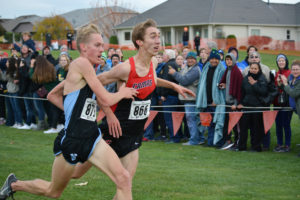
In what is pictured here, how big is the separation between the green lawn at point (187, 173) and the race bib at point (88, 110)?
6.81 feet

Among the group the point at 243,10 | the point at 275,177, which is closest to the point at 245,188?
the point at 275,177

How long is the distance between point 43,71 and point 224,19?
4046 centimetres

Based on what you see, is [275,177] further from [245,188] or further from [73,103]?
[73,103]

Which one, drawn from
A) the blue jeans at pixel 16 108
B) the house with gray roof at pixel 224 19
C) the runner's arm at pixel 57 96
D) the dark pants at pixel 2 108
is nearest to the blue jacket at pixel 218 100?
the runner's arm at pixel 57 96

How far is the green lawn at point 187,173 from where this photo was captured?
663 cm

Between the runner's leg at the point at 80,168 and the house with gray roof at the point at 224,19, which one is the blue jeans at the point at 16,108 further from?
the house with gray roof at the point at 224,19

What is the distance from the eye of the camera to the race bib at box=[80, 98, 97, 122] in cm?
475

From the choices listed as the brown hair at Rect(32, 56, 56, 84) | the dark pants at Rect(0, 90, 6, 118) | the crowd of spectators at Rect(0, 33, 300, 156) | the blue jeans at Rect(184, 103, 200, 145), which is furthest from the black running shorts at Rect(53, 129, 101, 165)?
the dark pants at Rect(0, 90, 6, 118)

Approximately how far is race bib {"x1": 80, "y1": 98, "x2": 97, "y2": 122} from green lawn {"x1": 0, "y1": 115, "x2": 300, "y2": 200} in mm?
2075

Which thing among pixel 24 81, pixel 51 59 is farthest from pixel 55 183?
pixel 51 59

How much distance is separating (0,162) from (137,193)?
11.4 feet

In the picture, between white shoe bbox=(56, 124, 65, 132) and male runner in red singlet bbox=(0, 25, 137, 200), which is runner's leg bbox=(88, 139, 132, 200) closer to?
male runner in red singlet bbox=(0, 25, 137, 200)

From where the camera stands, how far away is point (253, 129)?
10266mm

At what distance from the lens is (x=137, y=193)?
6.64 metres
